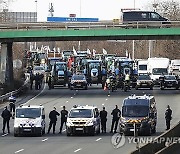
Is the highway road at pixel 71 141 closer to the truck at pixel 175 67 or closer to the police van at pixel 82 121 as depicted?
the police van at pixel 82 121

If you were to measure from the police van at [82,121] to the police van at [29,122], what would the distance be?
4.85 feet

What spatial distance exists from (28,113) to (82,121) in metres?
3.00

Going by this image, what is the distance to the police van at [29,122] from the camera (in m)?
40.2

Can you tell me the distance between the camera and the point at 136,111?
40.3m

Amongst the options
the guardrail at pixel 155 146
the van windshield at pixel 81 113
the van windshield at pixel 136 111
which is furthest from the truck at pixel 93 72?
the guardrail at pixel 155 146

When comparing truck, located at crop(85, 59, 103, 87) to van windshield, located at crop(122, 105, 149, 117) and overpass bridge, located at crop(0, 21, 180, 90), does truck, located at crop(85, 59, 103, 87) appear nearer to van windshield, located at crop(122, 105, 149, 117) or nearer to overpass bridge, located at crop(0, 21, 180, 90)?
overpass bridge, located at crop(0, 21, 180, 90)

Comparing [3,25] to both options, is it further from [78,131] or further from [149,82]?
[78,131]

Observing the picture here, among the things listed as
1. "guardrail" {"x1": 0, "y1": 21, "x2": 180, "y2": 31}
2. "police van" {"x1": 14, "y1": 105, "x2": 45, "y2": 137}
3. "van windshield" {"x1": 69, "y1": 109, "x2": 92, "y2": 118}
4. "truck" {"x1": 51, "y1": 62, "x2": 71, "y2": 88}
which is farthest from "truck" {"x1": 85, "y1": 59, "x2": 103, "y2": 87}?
"police van" {"x1": 14, "y1": 105, "x2": 45, "y2": 137}

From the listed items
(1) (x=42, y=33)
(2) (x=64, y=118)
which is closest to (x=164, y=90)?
(1) (x=42, y=33)

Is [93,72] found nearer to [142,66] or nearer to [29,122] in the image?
[142,66]

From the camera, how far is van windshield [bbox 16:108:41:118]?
4072 cm

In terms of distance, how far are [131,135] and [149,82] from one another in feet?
121

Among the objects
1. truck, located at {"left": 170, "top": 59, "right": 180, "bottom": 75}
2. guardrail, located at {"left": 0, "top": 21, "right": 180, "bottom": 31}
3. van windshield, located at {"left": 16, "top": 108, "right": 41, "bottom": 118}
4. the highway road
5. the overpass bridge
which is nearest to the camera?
the highway road

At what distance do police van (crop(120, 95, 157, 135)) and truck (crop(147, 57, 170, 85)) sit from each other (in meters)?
42.8
